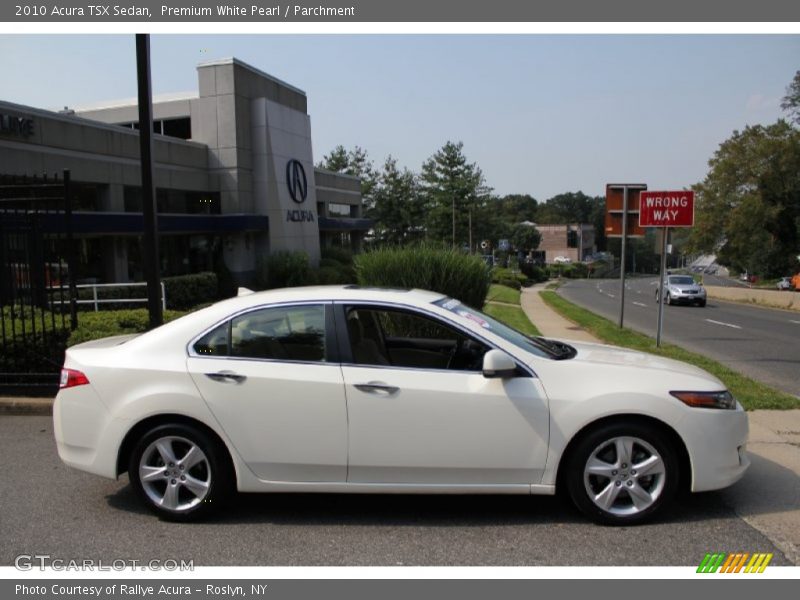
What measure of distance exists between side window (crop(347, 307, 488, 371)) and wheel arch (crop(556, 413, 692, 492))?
0.75 meters

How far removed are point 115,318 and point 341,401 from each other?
563cm

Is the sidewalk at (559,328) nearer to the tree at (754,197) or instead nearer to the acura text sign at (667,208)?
the acura text sign at (667,208)

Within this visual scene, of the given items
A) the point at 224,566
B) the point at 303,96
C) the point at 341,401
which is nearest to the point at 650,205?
the point at 341,401

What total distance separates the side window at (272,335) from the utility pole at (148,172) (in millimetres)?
3534

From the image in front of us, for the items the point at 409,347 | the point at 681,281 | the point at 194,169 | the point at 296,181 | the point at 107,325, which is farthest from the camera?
the point at 296,181

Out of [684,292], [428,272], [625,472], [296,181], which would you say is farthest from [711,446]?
[296,181]

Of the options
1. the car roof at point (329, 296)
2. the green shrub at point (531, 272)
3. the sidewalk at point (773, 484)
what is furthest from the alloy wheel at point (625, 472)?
the green shrub at point (531, 272)

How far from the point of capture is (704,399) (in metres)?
4.26

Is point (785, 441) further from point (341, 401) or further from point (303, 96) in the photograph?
point (303, 96)

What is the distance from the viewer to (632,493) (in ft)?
13.7

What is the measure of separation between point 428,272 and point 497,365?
769cm

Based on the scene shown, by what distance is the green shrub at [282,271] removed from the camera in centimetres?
2847

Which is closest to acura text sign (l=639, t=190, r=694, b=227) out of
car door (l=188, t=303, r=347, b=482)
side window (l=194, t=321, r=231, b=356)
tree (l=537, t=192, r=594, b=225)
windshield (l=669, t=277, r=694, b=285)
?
car door (l=188, t=303, r=347, b=482)

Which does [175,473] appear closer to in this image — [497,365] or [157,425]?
[157,425]
